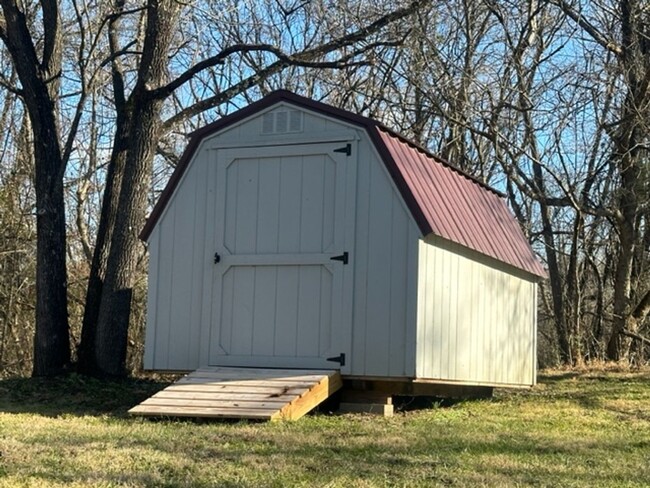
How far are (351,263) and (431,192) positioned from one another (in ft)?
3.87

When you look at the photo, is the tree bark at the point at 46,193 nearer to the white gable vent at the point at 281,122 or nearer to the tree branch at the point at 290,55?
the tree branch at the point at 290,55

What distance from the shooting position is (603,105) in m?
15.5

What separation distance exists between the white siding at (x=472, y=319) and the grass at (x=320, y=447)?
23.2 inches

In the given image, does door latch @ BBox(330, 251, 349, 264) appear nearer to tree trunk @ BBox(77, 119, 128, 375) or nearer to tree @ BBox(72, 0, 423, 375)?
tree @ BBox(72, 0, 423, 375)

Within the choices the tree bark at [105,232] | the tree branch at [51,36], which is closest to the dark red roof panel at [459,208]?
the tree bark at [105,232]

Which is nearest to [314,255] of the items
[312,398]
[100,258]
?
[312,398]

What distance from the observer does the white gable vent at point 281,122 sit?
9211 millimetres

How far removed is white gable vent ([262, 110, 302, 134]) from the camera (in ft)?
30.2

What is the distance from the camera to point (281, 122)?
926 centimetres

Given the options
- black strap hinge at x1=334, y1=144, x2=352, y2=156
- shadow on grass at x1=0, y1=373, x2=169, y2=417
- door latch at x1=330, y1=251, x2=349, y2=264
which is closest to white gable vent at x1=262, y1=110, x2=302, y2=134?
black strap hinge at x1=334, y1=144, x2=352, y2=156

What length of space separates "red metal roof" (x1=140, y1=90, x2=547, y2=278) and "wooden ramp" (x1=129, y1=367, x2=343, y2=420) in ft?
5.99

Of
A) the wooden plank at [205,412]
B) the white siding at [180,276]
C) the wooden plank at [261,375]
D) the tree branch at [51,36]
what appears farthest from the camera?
the tree branch at [51,36]

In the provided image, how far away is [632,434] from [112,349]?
20.1 feet

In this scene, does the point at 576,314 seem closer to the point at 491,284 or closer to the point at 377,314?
the point at 491,284
